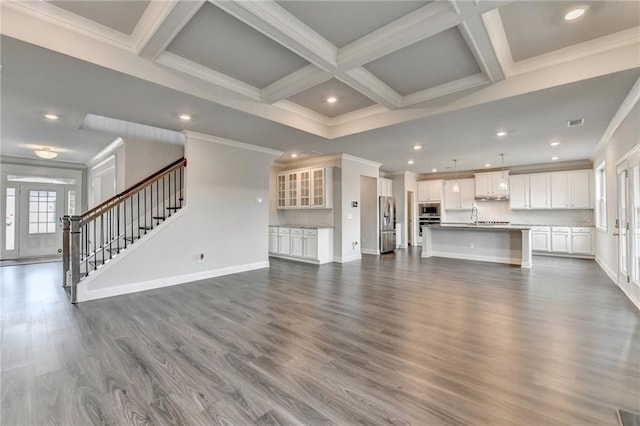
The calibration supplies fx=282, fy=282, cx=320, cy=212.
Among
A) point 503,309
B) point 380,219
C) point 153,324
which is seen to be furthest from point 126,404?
point 380,219

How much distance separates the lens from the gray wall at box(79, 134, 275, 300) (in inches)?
179

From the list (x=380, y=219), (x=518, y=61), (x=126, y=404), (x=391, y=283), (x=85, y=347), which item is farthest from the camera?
(x=380, y=219)

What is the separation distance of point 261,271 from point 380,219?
4.22 m

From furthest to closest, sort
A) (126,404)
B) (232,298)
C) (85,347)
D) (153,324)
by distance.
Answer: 1. (232,298)
2. (153,324)
3. (85,347)
4. (126,404)

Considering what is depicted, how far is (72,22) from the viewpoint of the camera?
2736mm

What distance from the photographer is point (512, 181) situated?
9.05 meters

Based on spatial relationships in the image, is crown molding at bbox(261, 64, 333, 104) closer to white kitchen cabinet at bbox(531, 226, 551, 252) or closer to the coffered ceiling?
the coffered ceiling

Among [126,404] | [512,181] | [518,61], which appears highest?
[518,61]

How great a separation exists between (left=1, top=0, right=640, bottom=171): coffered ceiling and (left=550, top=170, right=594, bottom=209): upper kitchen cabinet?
512 centimetres

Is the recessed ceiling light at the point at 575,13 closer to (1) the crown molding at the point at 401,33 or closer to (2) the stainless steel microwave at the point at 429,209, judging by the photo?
(1) the crown molding at the point at 401,33

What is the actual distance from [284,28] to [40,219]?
944cm

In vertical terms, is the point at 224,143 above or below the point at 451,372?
above

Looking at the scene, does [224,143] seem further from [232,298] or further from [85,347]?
[85,347]

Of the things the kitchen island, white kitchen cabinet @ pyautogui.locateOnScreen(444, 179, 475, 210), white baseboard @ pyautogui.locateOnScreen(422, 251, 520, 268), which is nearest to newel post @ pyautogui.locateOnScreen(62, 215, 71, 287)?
the kitchen island
